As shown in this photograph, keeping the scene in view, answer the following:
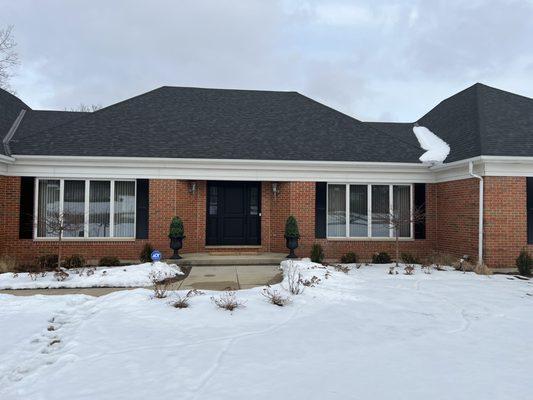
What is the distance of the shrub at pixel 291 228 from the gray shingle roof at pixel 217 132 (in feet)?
6.90

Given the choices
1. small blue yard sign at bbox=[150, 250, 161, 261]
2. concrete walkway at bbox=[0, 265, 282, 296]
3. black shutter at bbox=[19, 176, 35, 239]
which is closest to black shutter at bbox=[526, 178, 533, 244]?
concrete walkway at bbox=[0, 265, 282, 296]

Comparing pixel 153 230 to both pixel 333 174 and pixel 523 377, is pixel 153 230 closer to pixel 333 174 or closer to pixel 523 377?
pixel 333 174

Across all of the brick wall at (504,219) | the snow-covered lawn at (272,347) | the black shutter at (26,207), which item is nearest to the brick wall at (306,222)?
the brick wall at (504,219)

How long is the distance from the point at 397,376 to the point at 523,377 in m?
1.42

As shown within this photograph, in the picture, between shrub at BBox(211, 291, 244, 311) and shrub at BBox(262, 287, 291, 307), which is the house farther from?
shrub at BBox(211, 291, 244, 311)

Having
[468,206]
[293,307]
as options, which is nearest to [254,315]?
[293,307]

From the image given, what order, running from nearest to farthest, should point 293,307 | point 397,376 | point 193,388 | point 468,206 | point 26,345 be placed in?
point 193,388, point 397,376, point 26,345, point 293,307, point 468,206

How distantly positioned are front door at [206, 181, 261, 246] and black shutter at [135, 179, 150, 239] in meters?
2.24

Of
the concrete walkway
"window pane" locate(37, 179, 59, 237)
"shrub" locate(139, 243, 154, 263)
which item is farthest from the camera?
"window pane" locate(37, 179, 59, 237)

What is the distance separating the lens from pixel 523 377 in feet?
13.9

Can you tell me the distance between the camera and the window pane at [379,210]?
1338 cm

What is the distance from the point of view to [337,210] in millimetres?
Answer: 13312

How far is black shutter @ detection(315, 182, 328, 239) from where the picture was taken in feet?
42.4

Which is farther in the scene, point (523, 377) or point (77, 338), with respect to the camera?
point (77, 338)
